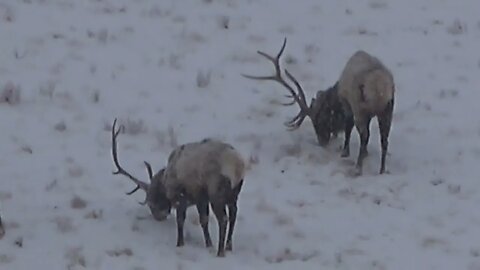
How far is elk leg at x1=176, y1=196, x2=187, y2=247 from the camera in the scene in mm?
10734

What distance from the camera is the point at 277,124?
14320 mm

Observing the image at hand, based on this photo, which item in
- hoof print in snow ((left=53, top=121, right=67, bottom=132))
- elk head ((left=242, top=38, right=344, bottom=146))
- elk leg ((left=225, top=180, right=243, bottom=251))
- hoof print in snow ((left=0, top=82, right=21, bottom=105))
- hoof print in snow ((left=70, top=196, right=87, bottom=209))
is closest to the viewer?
elk leg ((left=225, top=180, right=243, bottom=251))

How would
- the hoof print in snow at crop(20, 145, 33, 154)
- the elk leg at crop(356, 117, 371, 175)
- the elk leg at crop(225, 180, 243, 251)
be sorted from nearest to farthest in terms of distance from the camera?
the elk leg at crop(225, 180, 243, 251) < the hoof print in snow at crop(20, 145, 33, 154) < the elk leg at crop(356, 117, 371, 175)

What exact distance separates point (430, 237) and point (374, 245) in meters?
0.54

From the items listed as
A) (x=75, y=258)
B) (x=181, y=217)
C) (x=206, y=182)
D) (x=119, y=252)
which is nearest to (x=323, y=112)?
(x=181, y=217)

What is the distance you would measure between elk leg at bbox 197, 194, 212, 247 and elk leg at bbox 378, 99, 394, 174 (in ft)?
9.22

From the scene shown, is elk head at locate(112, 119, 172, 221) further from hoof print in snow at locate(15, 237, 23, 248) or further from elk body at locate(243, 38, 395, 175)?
elk body at locate(243, 38, 395, 175)

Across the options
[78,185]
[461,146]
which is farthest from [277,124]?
[78,185]

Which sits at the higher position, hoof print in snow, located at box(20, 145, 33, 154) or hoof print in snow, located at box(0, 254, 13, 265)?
hoof print in snow, located at box(20, 145, 33, 154)

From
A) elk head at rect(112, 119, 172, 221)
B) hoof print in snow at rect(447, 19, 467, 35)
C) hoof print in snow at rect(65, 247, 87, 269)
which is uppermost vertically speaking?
hoof print in snow at rect(447, 19, 467, 35)

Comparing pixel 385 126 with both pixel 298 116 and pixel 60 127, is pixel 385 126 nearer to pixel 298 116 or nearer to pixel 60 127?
pixel 298 116

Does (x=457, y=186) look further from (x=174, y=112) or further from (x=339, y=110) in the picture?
(x=174, y=112)

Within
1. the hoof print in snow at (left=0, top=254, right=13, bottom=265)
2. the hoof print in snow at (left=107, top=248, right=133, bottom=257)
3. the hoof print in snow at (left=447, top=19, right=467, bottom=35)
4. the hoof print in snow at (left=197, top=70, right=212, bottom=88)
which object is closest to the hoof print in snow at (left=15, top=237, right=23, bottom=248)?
the hoof print in snow at (left=0, top=254, right=13, bottom=265)

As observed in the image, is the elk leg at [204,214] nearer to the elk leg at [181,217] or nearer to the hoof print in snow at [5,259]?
the elk leg at [181,217]
